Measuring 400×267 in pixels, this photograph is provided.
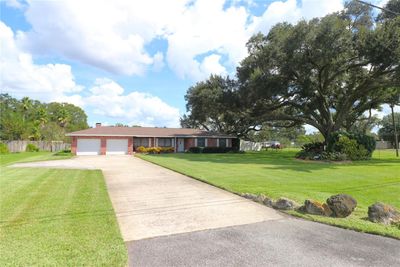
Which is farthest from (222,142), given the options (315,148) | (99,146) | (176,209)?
(176,209)

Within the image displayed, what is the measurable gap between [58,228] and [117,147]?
89.4ft

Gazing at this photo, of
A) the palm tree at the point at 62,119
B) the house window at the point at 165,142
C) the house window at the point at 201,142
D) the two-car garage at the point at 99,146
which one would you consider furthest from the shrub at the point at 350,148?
the palm tree at the point at 62,119

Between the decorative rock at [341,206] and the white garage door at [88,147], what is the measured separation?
27.8m

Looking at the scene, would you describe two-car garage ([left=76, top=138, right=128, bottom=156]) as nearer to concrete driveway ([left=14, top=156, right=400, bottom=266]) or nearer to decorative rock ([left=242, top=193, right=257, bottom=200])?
concrete driveway ([left=14, top=156, right=400, bottom=266])

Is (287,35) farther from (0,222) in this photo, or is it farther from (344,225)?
(0,222)

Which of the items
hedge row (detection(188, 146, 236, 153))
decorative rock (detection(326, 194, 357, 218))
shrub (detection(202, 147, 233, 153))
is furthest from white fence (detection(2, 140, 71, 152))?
decorative rock (detection(326, 194, 357, 218))

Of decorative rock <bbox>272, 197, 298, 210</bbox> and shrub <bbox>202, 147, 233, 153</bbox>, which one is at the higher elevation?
shrub <bbox>202, 147, 233, 153</bbox>

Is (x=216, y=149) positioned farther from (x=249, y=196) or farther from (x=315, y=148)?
(x=249, y=196)

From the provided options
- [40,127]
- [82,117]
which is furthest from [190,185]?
[82,117]

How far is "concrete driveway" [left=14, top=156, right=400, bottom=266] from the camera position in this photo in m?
4.09

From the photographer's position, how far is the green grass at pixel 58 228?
159 inches

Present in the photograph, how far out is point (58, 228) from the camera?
5348 mm

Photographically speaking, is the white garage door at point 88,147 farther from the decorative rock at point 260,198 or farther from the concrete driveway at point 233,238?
the decorative rock at point 260,198

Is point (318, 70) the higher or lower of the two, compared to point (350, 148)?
higher
